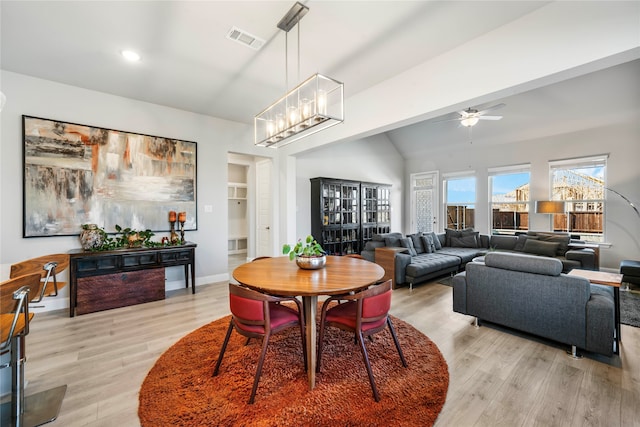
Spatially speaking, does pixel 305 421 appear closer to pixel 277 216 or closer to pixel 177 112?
pixel 277 216

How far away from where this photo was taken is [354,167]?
700 centimetres

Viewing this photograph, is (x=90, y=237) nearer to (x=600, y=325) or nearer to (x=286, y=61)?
(x=286, y=61)

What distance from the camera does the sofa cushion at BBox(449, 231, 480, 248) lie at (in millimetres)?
6098

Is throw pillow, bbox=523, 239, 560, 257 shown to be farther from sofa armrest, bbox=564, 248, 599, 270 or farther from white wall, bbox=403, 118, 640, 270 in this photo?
white wall, bbox=403, 118, 640, 270

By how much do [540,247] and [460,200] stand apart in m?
2.48

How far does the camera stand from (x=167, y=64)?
2.99 metres

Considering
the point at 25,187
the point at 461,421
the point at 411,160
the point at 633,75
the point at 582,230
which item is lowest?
the point at 461,421

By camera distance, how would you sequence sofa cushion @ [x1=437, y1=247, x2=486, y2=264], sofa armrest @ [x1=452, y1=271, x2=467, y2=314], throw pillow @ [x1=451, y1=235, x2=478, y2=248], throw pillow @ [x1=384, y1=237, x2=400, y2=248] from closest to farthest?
sofa armrest @ [x1=452, y1=271, x2=467, y2=314]
throw pillow @ [x1=384, y1=237, x2=400, y2=248]
sofa cushion @ [x1=437, y1=247, x2=486, y2=264]
throw pillow @ [x1=451, y1=235, x2=478, y2=248]

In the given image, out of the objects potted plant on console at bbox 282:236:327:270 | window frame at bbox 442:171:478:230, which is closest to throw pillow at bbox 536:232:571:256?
window frame at bbox 442:171:478:230

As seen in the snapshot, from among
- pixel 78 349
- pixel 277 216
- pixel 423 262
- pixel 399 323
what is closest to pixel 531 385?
pixel 399 323

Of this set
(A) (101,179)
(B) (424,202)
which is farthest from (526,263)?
(B) (424,202)

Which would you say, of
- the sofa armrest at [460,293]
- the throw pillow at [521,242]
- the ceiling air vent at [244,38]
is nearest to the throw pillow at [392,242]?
the sofa armrest at [460,293]

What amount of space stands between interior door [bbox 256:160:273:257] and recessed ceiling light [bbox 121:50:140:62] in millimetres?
3032

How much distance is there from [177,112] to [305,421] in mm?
4512
